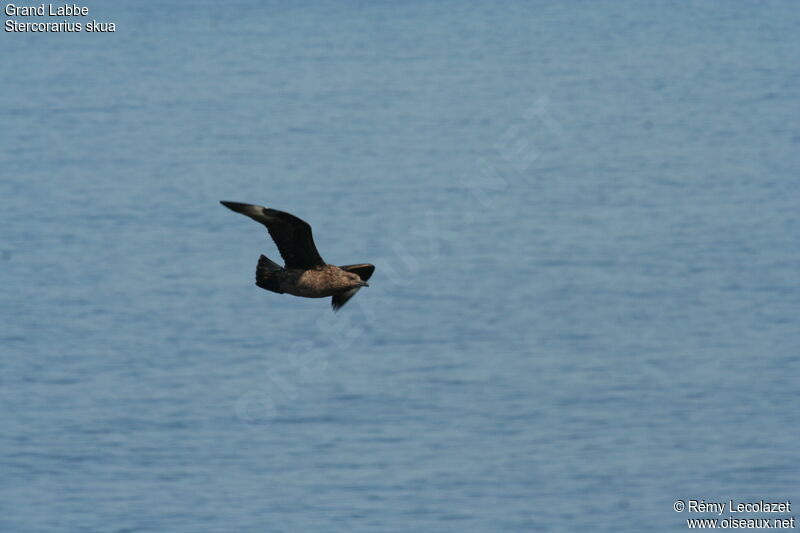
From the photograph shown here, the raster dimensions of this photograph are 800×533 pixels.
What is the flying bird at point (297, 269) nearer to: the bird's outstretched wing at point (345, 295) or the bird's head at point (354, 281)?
the bird's head at point (354, 281)

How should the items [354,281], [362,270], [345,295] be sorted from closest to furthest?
[354,281] → [345,295] → [362,270]

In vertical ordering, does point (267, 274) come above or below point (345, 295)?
above

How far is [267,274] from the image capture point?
12188 millimetres

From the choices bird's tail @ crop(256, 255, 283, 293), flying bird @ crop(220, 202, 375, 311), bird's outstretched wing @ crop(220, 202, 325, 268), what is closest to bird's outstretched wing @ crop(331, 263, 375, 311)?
flying bird @ crop(220, 202, 375, 311)

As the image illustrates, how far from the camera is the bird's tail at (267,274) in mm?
12109

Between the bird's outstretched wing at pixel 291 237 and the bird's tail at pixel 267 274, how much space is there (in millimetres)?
105

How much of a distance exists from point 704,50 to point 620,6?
21.8 meters

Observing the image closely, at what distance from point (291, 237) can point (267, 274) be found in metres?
0.34

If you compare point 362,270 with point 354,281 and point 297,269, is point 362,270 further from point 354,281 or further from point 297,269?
point 297,269

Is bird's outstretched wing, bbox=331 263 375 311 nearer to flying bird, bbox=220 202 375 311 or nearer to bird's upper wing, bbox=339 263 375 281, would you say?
bird's upper wing, bbox=339 263 375 281

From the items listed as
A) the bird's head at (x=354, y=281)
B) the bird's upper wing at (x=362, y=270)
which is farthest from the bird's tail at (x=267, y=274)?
the bird's upper wing at (x=362, y=270)

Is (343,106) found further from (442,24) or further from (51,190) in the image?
(442,24)

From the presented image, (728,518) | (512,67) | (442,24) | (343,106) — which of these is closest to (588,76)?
(512,67)

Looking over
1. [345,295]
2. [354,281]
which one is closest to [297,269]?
[354,281]
